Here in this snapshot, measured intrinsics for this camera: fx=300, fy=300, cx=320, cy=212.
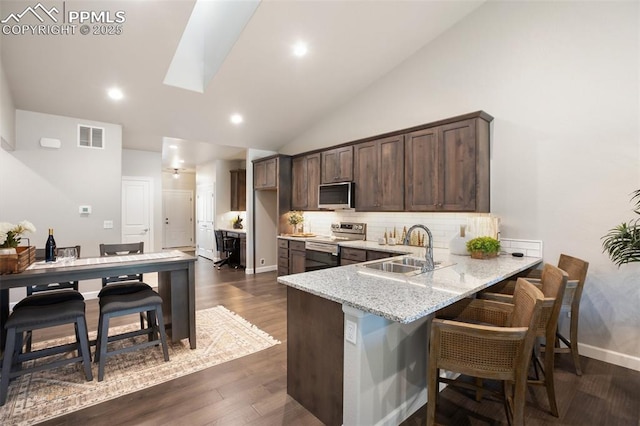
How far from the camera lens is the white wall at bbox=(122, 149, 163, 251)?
648 centimetres

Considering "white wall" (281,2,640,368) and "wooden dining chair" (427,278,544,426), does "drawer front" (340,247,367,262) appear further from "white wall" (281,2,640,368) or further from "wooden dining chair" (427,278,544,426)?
"wooden dining chair" (427,278,544,426)

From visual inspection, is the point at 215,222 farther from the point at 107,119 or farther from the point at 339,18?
the point at 339,18

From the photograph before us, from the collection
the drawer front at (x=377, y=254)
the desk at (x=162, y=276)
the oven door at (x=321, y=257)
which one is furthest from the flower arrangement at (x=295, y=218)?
the desk at (x=162, y=276)

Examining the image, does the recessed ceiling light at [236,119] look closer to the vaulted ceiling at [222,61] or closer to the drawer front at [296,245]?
the vaulted ceiling at [222,61]

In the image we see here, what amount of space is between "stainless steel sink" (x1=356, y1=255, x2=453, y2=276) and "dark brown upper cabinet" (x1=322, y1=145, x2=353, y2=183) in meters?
2.15

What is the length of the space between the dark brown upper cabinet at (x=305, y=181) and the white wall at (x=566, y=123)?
95.9 inches

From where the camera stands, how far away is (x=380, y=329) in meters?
1.76

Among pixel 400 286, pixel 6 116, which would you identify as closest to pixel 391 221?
pixel 400 286

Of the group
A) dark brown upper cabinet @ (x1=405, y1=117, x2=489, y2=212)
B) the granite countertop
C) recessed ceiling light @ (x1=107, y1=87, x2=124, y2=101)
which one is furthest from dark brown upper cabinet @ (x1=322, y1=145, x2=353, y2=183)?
recessed ceiling light @ (x1=107, y1=87, x2=124, y2=101)

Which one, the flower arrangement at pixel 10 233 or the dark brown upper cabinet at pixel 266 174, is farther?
the dark brown upper cabinet at pixel 266 174

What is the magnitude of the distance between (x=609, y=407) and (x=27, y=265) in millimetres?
4576

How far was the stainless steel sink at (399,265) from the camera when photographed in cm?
266

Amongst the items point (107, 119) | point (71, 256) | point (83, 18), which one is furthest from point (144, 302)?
point (107, 119)

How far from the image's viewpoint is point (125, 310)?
2.53 meters
